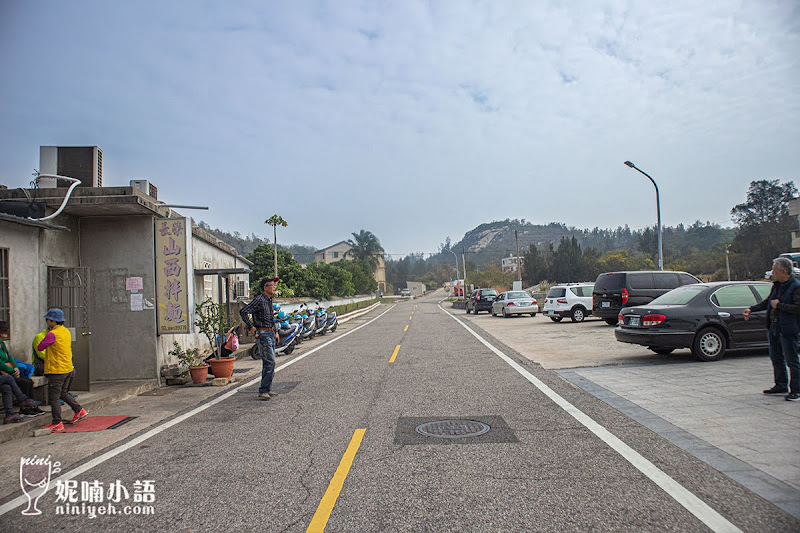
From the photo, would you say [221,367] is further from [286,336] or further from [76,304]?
[286,336]

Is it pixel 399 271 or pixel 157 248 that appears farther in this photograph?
pixel 399 271

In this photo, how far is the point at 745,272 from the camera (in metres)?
50.4

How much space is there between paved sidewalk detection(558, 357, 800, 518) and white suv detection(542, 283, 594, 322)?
1209 centimetres

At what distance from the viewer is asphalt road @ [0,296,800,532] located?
12.3 ft

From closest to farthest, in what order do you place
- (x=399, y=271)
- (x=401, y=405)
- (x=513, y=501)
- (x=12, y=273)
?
1. (x=513, y=501)
2. (x=401, y=405)
3. (x=12, y=273)
4. (x=399, y=271)

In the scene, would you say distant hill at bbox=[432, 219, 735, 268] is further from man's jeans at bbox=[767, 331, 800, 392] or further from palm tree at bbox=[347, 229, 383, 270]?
man's jeans at bbox=[767, 331, 800, 392]

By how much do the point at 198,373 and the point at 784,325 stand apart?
945 centimetres

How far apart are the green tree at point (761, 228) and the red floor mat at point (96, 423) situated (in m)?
53.5

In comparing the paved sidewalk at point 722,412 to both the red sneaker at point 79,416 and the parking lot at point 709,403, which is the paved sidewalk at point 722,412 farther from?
the red sneaker at point 79,416

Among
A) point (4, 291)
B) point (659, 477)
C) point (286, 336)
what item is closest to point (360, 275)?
point (286, 336)

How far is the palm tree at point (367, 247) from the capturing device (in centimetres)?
10325

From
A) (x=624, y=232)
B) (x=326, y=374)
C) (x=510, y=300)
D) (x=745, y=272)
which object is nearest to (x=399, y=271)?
(x=624, y=232)

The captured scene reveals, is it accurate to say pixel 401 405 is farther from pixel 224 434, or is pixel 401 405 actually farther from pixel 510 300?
pixel 510 300

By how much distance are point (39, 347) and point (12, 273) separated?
1.86m
